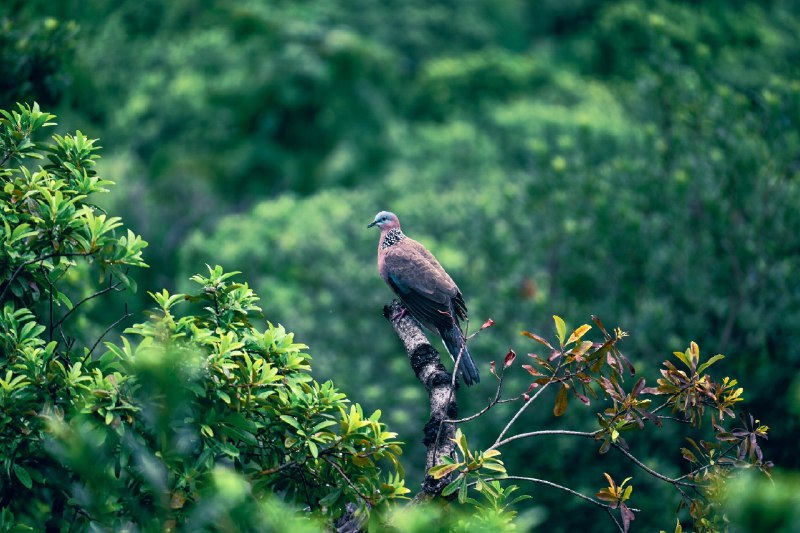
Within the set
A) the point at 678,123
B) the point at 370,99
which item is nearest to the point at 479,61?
the point at 370,99

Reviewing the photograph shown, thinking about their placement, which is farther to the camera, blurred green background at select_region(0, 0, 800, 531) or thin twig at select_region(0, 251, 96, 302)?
blurred green background at select_region(0, 0, 800, 531)

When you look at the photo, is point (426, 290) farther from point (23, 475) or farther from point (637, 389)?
point (23, 475)

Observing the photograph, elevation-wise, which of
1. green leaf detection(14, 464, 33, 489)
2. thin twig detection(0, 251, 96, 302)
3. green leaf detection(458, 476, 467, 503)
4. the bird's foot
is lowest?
the bird's foot

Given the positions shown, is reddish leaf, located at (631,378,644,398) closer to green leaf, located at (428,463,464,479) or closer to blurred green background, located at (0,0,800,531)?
green leaf, located at (428,463,464,479)

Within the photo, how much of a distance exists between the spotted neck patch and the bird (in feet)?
0.54

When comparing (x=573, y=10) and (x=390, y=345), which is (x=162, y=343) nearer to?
(x=390, y=345)

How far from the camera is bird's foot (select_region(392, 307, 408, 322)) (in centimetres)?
670

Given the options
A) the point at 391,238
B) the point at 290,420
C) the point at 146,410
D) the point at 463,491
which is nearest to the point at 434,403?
the point at 463,491

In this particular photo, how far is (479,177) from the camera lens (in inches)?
914

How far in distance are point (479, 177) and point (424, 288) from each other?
54.7 feet

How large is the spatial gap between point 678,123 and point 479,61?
686 inches

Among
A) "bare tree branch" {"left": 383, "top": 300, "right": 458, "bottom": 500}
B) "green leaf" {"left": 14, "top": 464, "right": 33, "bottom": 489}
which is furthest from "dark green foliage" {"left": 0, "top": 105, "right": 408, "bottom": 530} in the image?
"bare tree branch" {"left": 383, "top": 300, "right": 458, "bottom": 500}

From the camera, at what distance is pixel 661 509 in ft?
36.6

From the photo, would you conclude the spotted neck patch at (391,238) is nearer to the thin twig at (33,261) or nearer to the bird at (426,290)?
the bird at (426,290)
